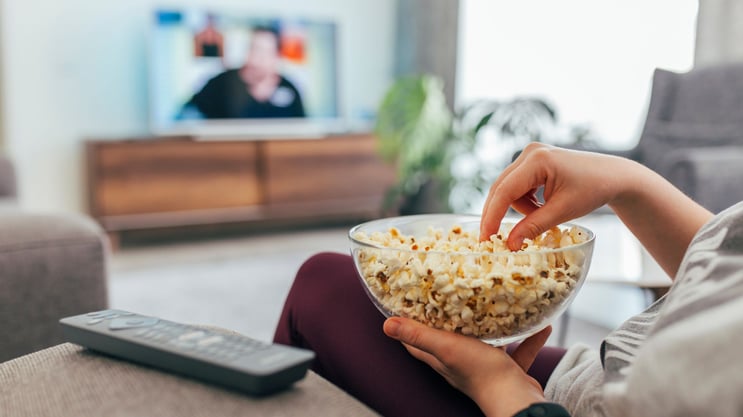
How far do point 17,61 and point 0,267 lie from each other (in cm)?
289

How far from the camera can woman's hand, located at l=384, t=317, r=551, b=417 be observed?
555 mm

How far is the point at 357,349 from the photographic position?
69 cm

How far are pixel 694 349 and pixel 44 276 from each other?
1129 mm

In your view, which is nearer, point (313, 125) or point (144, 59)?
point (144, 59)

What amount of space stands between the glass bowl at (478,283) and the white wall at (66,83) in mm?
3510

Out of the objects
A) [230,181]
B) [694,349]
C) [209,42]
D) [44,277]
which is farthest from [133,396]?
[209,42]

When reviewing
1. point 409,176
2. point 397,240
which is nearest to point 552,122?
point 409,176

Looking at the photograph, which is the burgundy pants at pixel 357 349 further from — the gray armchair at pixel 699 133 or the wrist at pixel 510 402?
the gray armchair at pixel 699 133

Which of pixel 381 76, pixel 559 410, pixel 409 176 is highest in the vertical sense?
pixel 381 76

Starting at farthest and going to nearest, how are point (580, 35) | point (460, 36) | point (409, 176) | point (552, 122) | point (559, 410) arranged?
point (460, 36)
point (409, 176)
point (580, 35)
point (552, 122)
point (559, 410)

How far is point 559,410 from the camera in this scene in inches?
19.7

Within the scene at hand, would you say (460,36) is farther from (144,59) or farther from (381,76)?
(144,59)

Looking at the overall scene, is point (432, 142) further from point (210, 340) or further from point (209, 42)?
point (210, 340)

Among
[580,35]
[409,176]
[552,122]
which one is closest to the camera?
[552,122]
